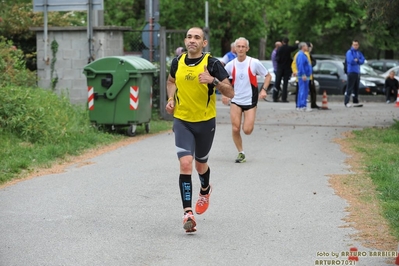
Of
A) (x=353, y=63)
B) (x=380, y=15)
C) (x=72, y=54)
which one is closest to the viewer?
(x=380, y=15)

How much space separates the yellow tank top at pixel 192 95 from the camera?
28.2 feet

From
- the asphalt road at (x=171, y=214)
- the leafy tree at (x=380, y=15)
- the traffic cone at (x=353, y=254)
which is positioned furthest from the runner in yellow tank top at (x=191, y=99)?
the leafy tree at (x=380, y=15)

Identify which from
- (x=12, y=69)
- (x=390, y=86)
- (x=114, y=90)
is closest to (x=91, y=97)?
(x=114, y=90)

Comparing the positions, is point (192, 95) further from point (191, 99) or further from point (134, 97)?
point (134, 97)

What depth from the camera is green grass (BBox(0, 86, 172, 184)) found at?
1339cm

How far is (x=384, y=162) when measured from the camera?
43.9 feet

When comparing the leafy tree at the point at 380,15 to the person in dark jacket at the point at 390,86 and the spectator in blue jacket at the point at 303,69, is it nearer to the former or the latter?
the spectator in blue jacket at the point at 303,69

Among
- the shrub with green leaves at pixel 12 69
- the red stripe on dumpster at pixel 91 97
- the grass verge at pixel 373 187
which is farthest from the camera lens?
the shrub with green leaves at pixel 12 69

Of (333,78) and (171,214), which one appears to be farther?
(333,78)

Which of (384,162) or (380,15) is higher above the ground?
(380,15)

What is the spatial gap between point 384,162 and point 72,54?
28.5 feet

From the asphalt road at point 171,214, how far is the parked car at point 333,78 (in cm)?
1824

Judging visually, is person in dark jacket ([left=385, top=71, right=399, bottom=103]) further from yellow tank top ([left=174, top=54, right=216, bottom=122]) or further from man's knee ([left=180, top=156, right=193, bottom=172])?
man's knee ([left=180, top=156, right=193, bottom=172])

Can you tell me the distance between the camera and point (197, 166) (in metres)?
9.12
